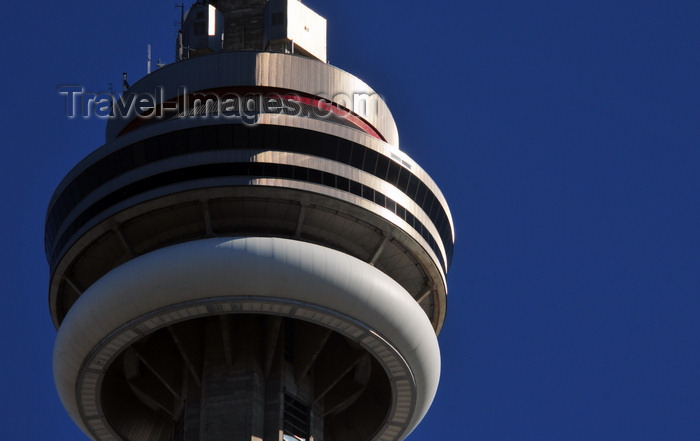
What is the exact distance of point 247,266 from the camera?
71.2 metres

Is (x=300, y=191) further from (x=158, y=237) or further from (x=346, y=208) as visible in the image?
(x=158, y=237)

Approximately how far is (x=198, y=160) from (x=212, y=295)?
22.5 feet

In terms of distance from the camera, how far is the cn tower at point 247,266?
237 feet

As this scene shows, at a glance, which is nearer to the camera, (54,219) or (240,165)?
(240,165)

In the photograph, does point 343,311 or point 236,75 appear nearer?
point 343,311

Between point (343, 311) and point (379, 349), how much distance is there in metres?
3.11

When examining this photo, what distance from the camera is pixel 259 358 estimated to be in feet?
254

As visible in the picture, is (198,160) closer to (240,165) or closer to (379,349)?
(240,165)

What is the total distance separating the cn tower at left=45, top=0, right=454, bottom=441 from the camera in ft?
237

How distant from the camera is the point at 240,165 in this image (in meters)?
74.2

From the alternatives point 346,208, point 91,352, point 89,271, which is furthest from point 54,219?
point 346,208

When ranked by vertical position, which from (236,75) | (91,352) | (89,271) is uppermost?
(236,75)

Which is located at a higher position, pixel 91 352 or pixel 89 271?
pixel 89 271

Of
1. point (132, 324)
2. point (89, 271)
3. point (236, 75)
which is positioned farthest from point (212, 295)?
point (236, 75)
